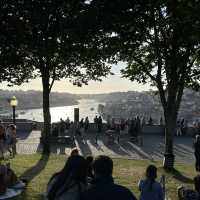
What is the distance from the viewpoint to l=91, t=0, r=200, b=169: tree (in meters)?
16.9

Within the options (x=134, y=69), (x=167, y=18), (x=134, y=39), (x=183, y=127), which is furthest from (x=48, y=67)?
(x=183, y=127)

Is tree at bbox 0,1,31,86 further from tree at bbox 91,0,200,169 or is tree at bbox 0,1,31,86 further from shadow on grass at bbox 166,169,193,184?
shadow on grass at bbox 166,169,193,184

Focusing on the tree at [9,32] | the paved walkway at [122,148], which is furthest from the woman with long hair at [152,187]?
the paved walkway at [122,148]

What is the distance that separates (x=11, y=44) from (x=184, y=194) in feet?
33.8

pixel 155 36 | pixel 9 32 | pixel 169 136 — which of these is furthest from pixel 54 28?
pixel 169 136

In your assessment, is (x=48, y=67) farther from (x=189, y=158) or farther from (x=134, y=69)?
(x=189, y=158)

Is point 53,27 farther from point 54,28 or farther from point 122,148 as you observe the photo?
point 122,148

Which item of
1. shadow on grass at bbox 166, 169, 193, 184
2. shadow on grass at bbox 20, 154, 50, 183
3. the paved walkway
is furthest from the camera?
the paved walkway

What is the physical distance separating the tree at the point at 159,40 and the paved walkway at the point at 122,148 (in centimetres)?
614

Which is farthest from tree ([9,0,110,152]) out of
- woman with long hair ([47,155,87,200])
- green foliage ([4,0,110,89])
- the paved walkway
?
woman with long hair ([47,155,87,200])

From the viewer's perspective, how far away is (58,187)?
6.55 m

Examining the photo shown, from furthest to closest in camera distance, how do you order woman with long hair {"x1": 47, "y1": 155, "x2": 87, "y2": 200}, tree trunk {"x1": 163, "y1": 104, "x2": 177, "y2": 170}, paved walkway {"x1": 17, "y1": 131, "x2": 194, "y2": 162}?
paved walkway {"x1": 17, "y1": 131, "x2": 194, "y2": 162}, tree trunk {"x1": 163, "y1": 104, "x2": 177, "y2": 170}, woman with long hair {"x1": 47, "y1": 155, "x2": 87, "y2": 200}

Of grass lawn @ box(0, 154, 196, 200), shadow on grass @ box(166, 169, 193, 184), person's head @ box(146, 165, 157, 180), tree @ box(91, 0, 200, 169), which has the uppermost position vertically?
tree @ box(91, 0, 200, 169)

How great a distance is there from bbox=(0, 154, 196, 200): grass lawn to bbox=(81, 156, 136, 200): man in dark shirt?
24.7 ft
